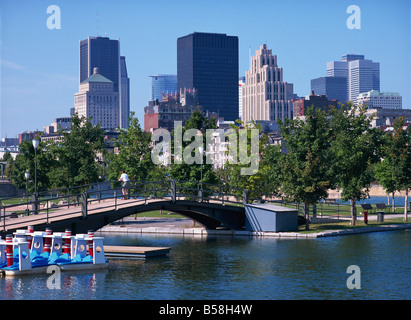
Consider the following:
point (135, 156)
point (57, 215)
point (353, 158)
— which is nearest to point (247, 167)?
point (135, 156)

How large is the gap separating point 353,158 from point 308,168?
487cm

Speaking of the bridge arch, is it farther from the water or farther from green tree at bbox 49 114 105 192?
green tree at bbox 49 114 105 192

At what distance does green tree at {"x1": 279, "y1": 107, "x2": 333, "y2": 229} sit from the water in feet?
18.8

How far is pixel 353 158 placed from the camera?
56.1m

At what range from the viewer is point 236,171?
218 ft

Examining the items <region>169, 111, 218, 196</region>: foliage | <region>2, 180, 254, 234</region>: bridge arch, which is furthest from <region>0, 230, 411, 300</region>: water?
<region>169, 111, 218, 196</region>: foliage

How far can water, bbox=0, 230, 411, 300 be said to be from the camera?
30359 mm

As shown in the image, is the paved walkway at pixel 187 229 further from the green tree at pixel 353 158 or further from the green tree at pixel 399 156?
the green tree at pixel 399 156

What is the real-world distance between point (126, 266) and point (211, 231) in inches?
712

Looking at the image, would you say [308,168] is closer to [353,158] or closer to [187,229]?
[353,158]

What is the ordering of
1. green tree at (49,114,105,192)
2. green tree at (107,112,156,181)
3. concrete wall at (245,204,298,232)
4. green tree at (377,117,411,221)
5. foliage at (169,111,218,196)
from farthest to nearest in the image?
1. green tree at (107,112,156,181)
2. green tree at (49,114,105,192)
3. foliage at (169,111,218,196)
4. green tree at (377,117,411,221)
5. concrete wall at (245,204,298,232)

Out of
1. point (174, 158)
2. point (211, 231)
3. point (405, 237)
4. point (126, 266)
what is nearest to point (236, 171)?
point (174, 158)

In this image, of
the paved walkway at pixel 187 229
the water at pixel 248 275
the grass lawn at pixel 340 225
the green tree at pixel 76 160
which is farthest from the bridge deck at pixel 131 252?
the green tree at pixel 76 160
